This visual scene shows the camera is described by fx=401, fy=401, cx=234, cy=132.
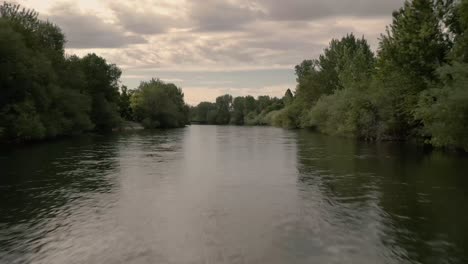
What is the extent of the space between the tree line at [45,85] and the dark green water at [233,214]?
2185 centimetres

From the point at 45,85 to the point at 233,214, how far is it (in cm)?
5113

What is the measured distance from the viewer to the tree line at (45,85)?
4791cm

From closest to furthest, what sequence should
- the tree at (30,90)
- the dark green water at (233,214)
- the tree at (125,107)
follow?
the dark green water at (233,214) < the tree at (30,90) < the tree at (125,107)

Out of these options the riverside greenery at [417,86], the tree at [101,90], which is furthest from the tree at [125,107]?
the riverside greenery at [417,86]

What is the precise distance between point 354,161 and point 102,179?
20516mm

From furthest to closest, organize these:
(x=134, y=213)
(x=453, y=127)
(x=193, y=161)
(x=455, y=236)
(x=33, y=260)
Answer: (x=193, y=161), (x=453, y=127), (x=134, y=213), (x=455, y=236), (x=33, y=260)

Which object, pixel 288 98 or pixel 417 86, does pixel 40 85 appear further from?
pixel 288 98

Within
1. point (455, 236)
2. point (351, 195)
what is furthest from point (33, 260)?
point (351, 195)

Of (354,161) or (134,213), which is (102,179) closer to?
(134,213)

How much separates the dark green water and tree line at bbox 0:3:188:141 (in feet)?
71.7

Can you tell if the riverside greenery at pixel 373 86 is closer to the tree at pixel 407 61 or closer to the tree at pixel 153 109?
the tree at pixel 407 61

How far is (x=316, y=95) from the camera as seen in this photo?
11575 centimetres

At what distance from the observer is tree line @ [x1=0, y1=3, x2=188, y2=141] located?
47.9 metres

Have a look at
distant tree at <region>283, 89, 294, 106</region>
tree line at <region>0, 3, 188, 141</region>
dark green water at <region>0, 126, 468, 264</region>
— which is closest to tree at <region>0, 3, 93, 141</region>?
tree line at <region>0, 3, 188, 141</region>
